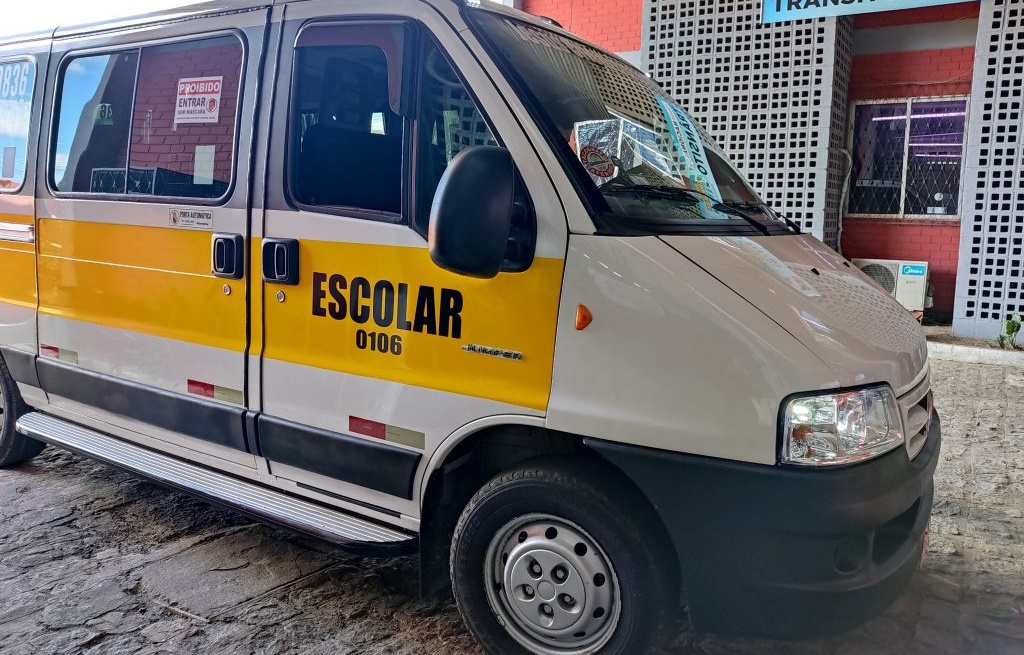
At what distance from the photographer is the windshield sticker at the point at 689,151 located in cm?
313

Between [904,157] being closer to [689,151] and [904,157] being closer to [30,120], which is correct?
[689,151]

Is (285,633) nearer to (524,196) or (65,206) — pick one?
(524,196)

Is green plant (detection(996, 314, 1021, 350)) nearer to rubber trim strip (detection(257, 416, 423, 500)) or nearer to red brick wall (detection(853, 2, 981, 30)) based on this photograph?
red brick wall (detection(853, 2, 981, 30))

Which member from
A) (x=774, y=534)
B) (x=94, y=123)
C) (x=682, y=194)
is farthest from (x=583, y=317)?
(x=94, y=123)

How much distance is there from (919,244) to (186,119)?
935 centimetres

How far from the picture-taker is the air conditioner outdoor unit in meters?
9.78

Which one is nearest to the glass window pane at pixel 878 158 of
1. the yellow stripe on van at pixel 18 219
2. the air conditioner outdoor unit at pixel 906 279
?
the air conditioner outdoor unit at pixel 906 279

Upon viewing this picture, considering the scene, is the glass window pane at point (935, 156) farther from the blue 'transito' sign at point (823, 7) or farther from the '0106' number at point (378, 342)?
the '0106' number at point (378, 342)

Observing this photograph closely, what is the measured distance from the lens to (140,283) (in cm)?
372

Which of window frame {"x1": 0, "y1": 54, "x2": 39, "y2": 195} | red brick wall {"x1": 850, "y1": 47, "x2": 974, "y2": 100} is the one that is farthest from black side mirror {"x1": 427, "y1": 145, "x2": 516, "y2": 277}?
red brick wall {"x1": 850, "y1": 47, "x2": 974, "y2": 100}

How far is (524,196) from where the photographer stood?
2621mm

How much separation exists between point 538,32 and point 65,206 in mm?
2593

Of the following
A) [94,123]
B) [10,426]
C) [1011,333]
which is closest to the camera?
[94,123]

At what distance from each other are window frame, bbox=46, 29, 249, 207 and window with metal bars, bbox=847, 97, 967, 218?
354 inches
